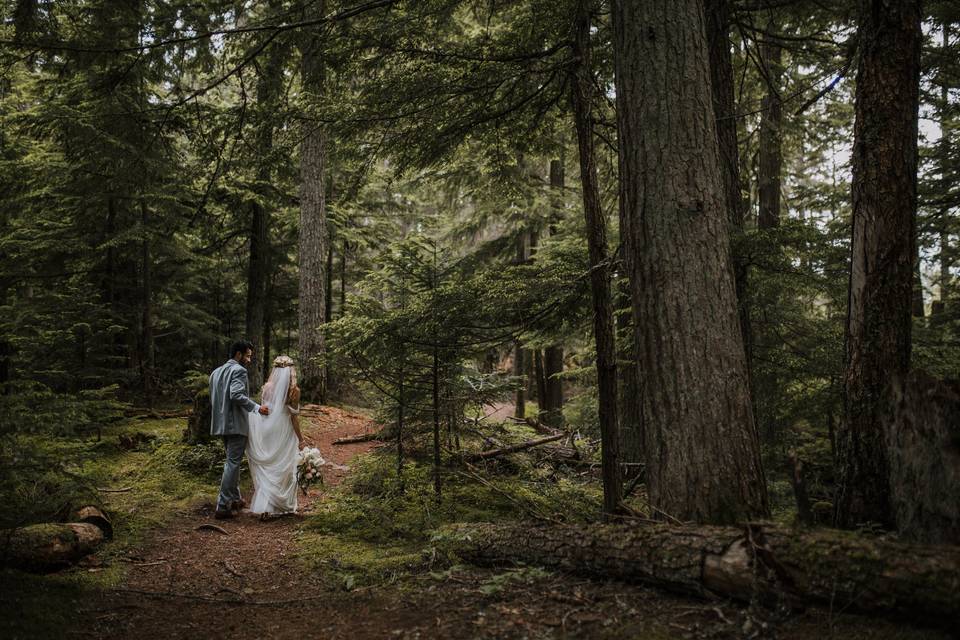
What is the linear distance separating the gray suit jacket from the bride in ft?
0.89

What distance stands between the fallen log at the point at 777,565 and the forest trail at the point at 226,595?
1439 millimetres

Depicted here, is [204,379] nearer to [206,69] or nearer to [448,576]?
[206,69]

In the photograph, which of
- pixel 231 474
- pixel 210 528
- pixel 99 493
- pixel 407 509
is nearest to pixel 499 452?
pixel 407 509

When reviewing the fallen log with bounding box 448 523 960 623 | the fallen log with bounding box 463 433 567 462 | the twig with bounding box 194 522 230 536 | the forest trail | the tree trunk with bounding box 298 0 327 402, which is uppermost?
the tree trunk with bounding box 298 0 327 402

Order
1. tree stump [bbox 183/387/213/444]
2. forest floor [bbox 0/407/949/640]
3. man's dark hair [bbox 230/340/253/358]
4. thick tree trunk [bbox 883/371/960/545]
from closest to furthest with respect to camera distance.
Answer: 1. forest floor [bbox 0/407/949/640]
2. thick tree trunk [bbox 883/371/960/545]
3. man's dark hair [bbox 230/340/253/358]
4. tree stump [bbox 183/387/213/444]

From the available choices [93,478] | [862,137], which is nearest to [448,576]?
[93,478]

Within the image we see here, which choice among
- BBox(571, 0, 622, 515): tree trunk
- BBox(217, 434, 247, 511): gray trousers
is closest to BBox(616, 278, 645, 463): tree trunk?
BBox(571, 0, 622, 515): tree trunk

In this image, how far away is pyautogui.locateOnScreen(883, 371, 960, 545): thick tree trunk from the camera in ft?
9.76

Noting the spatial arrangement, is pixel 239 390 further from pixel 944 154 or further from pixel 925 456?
pixel 944 154

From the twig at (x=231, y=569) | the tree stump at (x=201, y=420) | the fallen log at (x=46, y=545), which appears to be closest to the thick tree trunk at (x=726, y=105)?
the twig at (x=231, y=569)

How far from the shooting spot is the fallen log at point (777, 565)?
245 cm

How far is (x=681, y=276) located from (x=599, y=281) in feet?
4.53

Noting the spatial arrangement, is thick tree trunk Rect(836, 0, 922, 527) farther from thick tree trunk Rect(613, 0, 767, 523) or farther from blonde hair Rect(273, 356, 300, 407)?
blonde hair Rect(273, 356, 300, 407)

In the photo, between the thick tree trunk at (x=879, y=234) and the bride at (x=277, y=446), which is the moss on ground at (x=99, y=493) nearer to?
the bride at (x=277, y=446)
